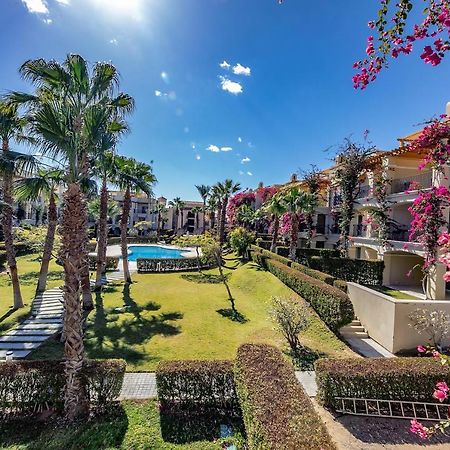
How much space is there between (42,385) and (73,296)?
2355 millimetres

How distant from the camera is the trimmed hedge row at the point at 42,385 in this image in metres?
7.39

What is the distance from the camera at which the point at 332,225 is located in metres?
34.9

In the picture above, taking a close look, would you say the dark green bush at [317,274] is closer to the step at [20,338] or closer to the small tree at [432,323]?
the small tree at [432,323]

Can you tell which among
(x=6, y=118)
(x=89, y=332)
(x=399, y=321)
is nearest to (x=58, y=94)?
(x=6, y=118)

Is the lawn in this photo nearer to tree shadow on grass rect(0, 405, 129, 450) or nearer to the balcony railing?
tree shadow on grass rect(0, 405, 129, 450)

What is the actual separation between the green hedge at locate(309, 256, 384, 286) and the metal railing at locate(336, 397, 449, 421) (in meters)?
14.6

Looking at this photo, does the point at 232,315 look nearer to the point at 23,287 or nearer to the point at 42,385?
the point at 42,385

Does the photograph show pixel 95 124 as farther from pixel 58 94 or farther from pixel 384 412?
pixel 384 412

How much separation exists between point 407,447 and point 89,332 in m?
11.8

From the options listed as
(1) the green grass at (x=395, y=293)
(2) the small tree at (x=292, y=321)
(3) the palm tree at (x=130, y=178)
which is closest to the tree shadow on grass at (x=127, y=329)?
(2) the small tree at (x=292, y=321)

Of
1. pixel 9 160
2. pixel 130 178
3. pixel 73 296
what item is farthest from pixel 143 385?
pixel 130 178

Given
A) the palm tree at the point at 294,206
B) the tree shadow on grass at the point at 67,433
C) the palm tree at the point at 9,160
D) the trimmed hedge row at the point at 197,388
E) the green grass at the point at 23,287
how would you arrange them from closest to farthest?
the tree shadow on grass at the point at 67,433
the trimmed hedge row at the point at 197,388
the palm tree at the point at 9,160
the green grass at the point at 23,287
the palm tree at the point at 294,206

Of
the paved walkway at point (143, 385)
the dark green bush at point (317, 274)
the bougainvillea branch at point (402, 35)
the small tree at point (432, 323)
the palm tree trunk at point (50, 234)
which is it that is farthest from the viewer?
the dark green bush at point (317, 274)

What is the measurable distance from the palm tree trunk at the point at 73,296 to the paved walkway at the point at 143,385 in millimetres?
1343
